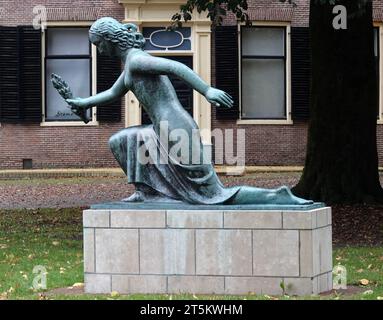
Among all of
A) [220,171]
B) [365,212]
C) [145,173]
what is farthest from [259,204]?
[220,171]

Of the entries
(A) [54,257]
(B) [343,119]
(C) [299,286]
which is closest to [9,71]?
(B) [343,119]

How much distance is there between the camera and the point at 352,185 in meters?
18.2

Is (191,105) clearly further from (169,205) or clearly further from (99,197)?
(169,205)

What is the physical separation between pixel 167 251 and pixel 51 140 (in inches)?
739

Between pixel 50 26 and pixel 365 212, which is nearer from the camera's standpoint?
pixel 365 212

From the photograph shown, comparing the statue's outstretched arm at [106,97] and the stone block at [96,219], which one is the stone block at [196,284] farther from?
the statue's outstretched arm at [106,97]

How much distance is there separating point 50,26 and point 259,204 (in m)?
19.3

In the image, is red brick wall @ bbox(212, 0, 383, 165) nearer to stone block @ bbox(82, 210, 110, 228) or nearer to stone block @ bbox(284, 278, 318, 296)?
stone block @ bbox(82, 210, 110, 228)

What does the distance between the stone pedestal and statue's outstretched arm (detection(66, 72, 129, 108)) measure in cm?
113

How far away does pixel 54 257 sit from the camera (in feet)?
43.9

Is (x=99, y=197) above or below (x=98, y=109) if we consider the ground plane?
below

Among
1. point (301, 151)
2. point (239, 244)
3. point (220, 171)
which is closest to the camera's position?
point (239, 244)

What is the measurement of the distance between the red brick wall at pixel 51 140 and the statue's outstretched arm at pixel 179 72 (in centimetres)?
1805

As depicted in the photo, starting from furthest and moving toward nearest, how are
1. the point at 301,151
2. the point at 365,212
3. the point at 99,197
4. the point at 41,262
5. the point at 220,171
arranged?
the point at 301,151 < the point at 220,171 < the point at 99,197 < the point at 365,212 < the point at 41,262
